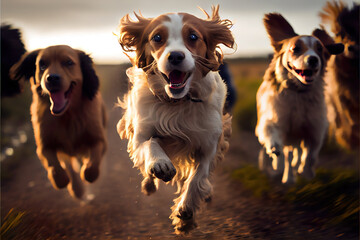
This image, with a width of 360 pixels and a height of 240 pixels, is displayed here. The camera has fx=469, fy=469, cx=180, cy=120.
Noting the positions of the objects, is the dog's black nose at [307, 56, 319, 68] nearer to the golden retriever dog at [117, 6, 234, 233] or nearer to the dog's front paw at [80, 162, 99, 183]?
the golden retriever dog at [117, 6, 234, 233]

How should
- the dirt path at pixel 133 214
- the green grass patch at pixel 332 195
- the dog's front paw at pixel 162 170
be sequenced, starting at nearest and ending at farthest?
the dog's front paw at pixel 162 170
the green grass patch at pixel 332 195
the dirt path at pixel 133 214

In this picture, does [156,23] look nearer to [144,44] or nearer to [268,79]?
[144,44]

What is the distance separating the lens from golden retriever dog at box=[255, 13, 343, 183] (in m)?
5.43

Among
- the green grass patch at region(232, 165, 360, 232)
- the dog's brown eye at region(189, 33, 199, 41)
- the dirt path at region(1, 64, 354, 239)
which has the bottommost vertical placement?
the dirt path at region(1, 64, 354, 239)

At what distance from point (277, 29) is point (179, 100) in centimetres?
214

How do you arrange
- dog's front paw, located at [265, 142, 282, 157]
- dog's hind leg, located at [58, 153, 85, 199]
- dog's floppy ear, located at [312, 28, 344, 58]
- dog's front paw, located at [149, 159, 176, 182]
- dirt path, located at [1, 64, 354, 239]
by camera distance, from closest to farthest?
dog's front paw, located at [149, 159, 176, 182] < dirt path, located at [1, 64, 354, 239] < dog's floppy ear, located at [312, 28, 344, 58] < dog's front paw, located at [265, 142, 282, 157] < dog's hind leg, located at [58, 153, 85, 199]

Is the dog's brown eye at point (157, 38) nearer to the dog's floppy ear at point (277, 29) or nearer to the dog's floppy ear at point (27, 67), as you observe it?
the dog's floppy ear at point (27, 67)

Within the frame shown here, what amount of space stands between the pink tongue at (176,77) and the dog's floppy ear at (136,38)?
33 cm

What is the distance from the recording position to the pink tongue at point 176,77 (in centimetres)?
394

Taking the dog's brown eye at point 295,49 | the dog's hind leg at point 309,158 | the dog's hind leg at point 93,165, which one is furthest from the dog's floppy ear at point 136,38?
the dog's hind leg at point 309,158

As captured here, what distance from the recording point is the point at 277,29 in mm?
5770

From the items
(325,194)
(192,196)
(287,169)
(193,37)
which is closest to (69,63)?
(193,37)

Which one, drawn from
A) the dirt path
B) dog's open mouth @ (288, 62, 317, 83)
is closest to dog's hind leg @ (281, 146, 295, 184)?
the dirt path

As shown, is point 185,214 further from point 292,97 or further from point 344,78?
point 344,78
